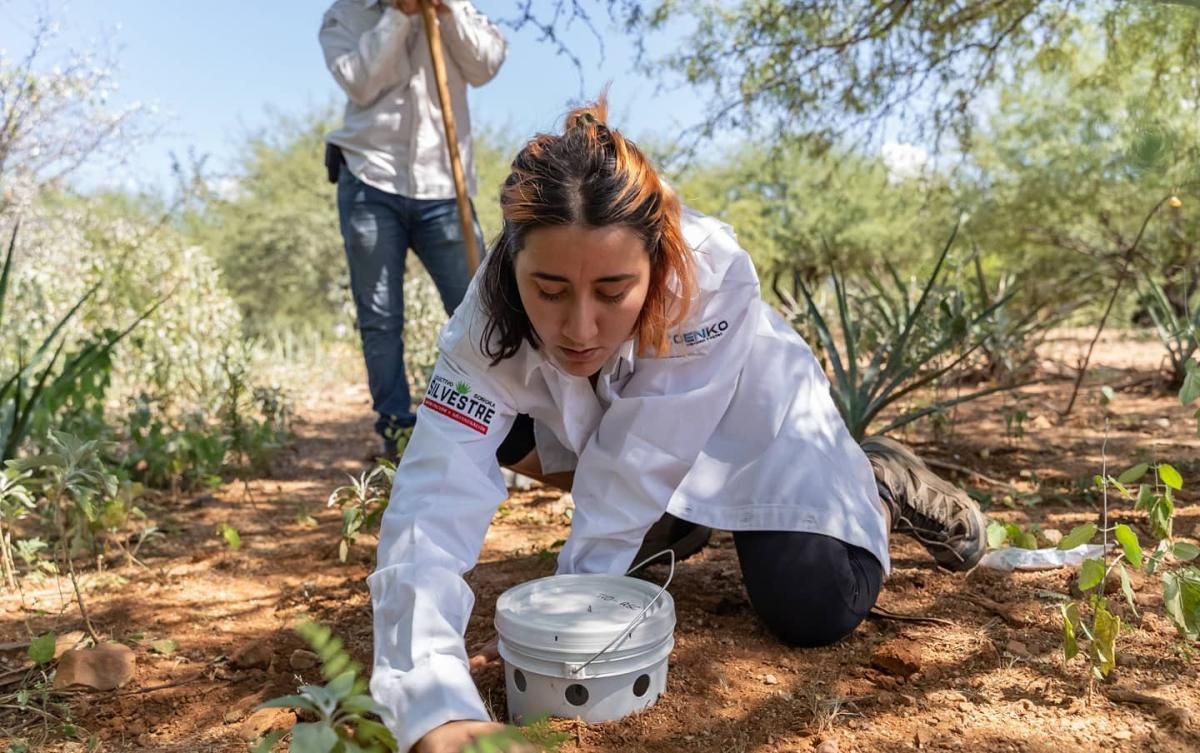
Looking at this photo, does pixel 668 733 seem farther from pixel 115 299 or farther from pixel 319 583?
pixel 115 299

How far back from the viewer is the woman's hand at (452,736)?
111cm

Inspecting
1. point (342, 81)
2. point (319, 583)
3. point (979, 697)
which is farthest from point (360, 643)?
point (342, 81)

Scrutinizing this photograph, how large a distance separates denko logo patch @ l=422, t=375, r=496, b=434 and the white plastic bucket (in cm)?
29

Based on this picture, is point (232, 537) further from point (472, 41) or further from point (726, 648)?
point (472, 41)

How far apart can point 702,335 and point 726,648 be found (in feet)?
1.90

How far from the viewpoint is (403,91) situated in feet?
10.8

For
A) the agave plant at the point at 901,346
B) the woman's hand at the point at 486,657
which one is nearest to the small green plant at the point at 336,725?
the woman's hand at the point at 486,657

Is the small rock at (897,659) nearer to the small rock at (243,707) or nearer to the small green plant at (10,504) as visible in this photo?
the small rock at (243,707)

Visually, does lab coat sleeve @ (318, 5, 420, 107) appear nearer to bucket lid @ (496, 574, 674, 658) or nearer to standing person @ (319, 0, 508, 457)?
standing person @ (319, 0, 508, 457)

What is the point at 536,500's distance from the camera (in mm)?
2932

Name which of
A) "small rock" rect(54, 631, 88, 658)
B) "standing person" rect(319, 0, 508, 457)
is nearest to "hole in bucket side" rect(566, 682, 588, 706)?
"small rock" rect(54, 631, 88, 658)

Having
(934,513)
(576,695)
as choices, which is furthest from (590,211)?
(934,513)

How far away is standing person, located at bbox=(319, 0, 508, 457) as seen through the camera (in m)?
3.21

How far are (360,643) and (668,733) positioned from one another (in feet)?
2.22
